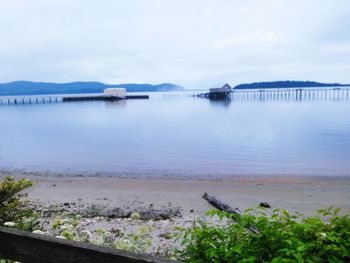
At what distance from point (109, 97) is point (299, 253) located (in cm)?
11207

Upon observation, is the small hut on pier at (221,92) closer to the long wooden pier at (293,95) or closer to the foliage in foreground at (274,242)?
the long wooden pier at (293,95)

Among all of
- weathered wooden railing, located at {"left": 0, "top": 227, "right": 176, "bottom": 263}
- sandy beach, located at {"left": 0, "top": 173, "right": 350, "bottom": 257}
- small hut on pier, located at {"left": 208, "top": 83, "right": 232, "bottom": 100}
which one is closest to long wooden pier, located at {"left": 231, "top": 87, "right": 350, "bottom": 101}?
small hut on pier, located at {"left": 208, "top": 83, "right": 232, "bottom": 100}

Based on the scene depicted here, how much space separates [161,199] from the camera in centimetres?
844

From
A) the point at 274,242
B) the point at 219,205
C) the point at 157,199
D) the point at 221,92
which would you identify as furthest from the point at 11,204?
the point at 221,92

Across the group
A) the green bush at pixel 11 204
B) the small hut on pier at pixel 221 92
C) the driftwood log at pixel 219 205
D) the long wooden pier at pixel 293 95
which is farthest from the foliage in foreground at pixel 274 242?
the long wooden pier at pixel 293 95

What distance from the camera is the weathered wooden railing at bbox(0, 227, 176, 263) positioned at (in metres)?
1.36

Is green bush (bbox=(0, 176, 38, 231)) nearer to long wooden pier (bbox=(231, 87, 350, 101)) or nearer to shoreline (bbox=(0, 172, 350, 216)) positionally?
shoreline (bbox=(0, 172, 350, 216))

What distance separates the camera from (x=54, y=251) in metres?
1.50

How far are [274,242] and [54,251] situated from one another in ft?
3.83

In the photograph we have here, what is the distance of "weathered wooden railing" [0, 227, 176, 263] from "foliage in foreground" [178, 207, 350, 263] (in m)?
0.56

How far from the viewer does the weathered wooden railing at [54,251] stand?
1361mm

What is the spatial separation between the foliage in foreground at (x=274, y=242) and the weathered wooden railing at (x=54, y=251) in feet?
1.85

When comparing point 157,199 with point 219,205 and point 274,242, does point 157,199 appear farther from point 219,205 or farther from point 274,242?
point 274,242

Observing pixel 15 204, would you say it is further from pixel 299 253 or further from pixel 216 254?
pixel 299 253
